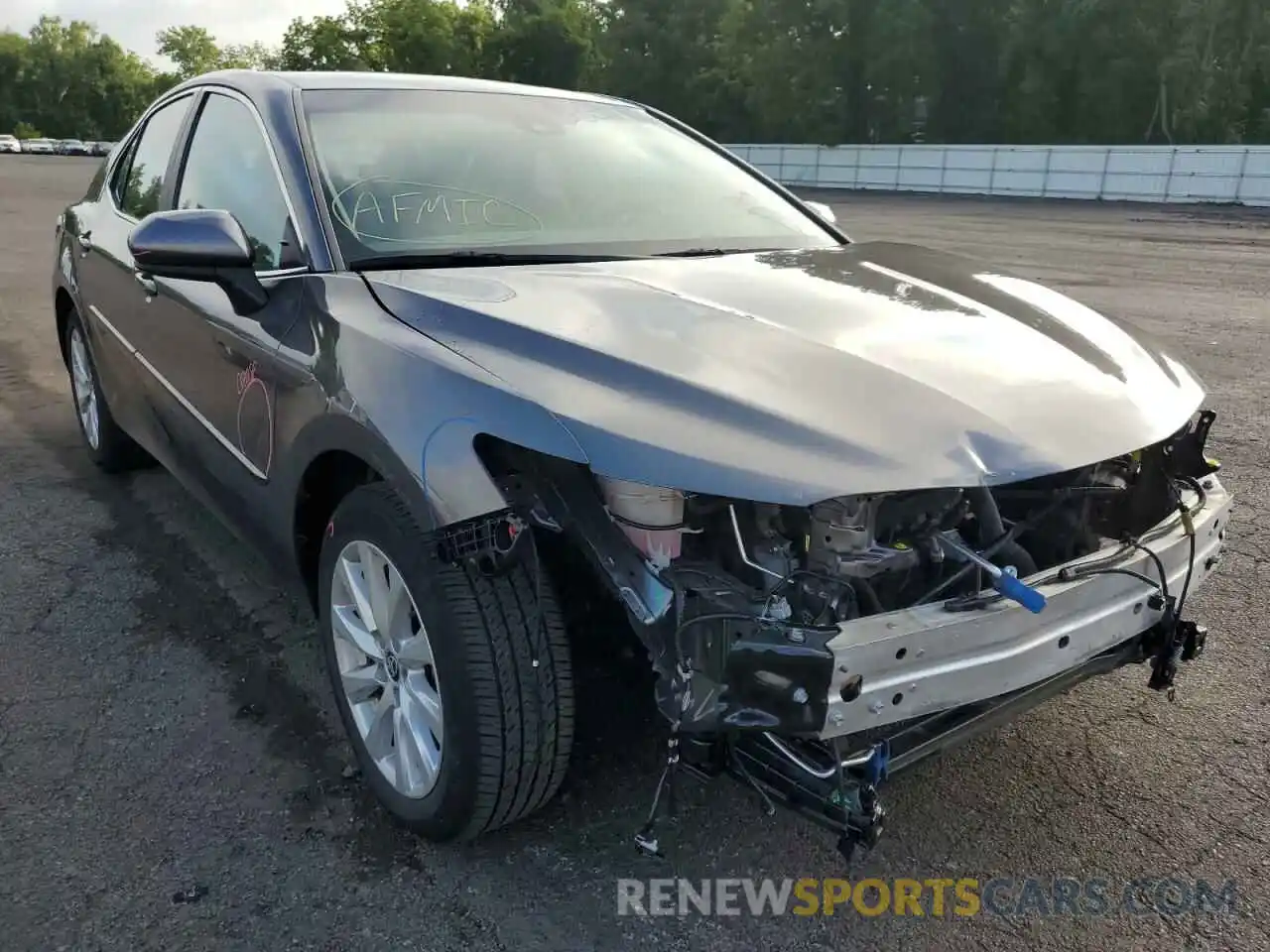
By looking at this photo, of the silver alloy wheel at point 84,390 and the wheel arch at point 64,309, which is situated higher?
the wheel arch at point 64,309

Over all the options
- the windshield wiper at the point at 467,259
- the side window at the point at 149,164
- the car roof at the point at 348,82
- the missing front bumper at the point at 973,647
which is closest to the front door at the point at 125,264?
the side window at the point at 149,164

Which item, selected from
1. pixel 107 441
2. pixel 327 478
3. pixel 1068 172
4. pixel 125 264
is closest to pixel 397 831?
pixel 327 478

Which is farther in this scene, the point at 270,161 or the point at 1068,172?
the point at 1068,172

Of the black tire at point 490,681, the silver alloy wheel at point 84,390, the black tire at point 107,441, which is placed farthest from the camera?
the silver alloy wheel at point 84,390

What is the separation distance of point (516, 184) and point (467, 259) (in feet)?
1.55

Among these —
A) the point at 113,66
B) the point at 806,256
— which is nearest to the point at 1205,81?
the point at 806,256

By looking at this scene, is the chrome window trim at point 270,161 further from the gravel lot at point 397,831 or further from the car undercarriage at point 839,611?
the gravel lot at point 397,831

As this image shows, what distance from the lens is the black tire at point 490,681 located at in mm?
2004

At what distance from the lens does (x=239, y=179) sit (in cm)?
301

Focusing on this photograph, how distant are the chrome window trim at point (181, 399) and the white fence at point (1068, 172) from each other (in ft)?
78.1

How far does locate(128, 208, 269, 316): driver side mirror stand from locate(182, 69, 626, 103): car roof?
72 cm

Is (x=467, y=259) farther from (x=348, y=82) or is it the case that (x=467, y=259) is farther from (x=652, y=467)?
(x=652, y=467)

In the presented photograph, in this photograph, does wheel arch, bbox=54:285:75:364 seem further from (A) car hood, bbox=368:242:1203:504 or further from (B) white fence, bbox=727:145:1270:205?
(B) white fence, bbox=727:145:1270:205

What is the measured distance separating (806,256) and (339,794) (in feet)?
6.44
